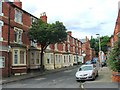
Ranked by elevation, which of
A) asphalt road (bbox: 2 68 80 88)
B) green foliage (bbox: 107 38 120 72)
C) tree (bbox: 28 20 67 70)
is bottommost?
asphalt road (bbox: 2 68 80 88)

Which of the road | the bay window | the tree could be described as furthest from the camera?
the tree

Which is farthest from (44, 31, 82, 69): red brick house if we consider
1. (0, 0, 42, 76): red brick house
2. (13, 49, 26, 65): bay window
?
(13, 49, 26, 65): bay window

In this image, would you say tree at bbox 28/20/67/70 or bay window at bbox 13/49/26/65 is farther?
tree at bbox 28/20/67/70

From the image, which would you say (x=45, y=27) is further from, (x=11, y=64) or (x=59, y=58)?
(x=59, y=58)

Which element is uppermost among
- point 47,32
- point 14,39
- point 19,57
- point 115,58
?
point 47,32

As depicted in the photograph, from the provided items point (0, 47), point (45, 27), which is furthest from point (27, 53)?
point (0, 47)

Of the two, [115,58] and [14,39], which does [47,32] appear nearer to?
[14,39]

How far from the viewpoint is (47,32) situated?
1348 inches

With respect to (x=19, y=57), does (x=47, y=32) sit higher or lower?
higher

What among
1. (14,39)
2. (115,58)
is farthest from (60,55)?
(115,58)

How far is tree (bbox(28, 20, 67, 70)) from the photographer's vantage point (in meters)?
34.2

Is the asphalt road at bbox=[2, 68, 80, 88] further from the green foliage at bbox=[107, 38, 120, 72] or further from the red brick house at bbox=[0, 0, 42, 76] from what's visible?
the red brick house at bbox=[0, 0, 42, 76]

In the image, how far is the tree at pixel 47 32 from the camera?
3422cm

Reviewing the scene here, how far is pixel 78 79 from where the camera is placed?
2338cm
